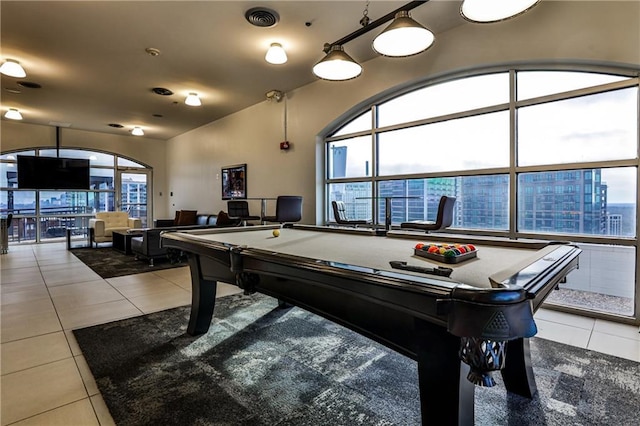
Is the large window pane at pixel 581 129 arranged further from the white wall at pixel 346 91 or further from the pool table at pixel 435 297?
the pool table at pixel 435 297

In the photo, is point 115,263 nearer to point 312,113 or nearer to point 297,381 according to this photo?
point 312,113

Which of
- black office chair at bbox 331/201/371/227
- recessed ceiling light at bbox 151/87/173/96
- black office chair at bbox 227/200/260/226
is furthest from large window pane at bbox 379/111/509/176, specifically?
recessed ceiling light at bbox 151/87/173/96

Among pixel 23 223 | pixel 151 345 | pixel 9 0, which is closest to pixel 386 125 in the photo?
pixel 151 345

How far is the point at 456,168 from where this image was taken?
3.94m

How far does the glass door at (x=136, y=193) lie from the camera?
9.59 meters

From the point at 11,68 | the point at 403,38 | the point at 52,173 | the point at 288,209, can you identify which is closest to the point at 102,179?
the point at 52,173

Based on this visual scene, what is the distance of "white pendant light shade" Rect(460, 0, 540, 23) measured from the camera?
6.18ft

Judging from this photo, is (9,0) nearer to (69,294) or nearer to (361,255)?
(69,294)

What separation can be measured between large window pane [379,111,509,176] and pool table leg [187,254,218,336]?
307 cm

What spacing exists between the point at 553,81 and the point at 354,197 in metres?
2.90

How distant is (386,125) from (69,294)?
467cm

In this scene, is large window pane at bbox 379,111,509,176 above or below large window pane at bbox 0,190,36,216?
above

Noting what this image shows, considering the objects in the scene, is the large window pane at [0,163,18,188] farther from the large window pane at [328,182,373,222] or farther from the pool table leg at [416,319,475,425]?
the pool table leg at [416,319,475,425]

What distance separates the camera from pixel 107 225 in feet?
25.3
